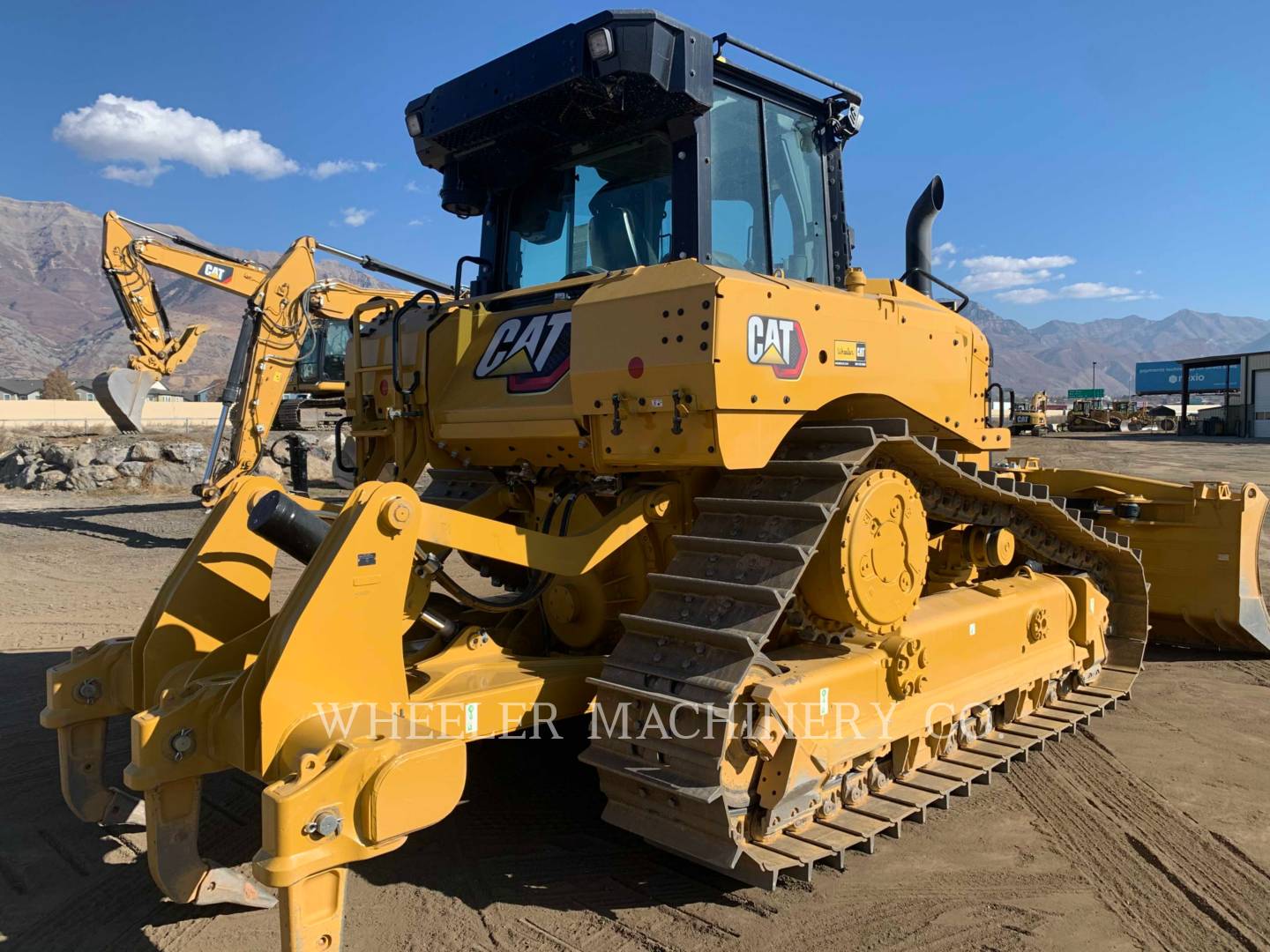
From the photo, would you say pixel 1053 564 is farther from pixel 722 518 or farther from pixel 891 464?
pixel 722 518

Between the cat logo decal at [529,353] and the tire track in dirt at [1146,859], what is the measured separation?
316cm

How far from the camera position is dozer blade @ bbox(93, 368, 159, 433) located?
49.8 ft

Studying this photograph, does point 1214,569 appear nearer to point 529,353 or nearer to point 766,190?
point 766,190

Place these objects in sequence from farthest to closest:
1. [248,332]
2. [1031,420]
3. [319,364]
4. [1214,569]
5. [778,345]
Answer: [1031,420] < [319,364] < [248,332] < [1214,569] < [778,345]

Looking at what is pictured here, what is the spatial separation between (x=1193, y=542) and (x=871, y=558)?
4387mm

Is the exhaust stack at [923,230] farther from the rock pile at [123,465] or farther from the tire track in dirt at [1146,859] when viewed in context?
the rock pile at [123,465]

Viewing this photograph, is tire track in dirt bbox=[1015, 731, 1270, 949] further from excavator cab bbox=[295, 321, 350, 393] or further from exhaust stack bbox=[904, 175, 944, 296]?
excavator cab bbox=[295, 321, 350, 393]

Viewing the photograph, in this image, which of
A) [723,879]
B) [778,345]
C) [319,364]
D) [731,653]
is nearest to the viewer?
[731,653]

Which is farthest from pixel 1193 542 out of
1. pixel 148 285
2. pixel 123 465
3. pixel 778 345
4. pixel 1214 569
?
pixel 123 465

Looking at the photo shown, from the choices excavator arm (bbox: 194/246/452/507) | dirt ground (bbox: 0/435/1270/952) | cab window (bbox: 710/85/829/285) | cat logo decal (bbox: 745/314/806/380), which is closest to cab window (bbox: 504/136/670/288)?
cab window (bbox: 710/85/829/285)

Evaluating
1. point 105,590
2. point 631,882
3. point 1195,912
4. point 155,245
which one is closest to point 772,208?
point 631,882

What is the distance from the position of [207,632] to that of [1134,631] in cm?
589

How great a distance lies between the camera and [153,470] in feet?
68.8

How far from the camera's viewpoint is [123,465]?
20984 millimetres
